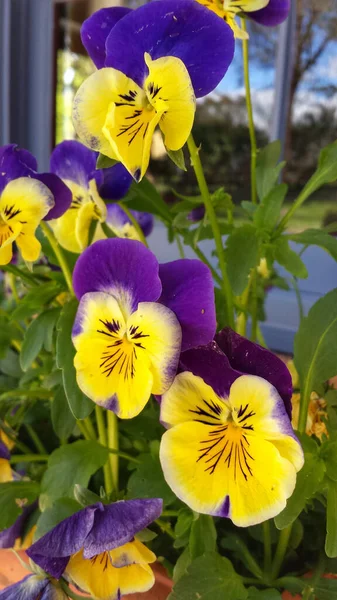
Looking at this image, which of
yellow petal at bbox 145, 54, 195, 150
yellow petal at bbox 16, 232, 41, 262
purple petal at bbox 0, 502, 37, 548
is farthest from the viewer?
purple petal at bbox 0, 502, 37, 548

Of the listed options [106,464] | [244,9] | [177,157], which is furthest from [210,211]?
[106,464]

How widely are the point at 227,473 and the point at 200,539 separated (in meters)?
0.10

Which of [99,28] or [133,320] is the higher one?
[99,28]

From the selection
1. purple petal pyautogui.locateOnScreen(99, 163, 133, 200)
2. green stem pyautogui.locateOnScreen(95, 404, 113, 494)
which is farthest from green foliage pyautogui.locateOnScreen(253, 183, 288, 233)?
green stem pyautogui.locateOnScreen(95, 404, 113, 494)

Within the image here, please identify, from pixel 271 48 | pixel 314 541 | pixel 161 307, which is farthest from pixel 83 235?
pixel 271 48

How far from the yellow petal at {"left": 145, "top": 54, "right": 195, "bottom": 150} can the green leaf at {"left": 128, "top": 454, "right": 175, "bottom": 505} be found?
0.85 ft

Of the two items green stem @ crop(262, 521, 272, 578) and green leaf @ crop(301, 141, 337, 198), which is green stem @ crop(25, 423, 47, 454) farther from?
green leaf @ crop(301, 141, 337, 198)

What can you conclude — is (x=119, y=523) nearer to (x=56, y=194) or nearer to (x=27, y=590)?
(x=27, y=590)

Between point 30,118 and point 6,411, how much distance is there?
109cm

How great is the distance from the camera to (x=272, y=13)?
438 mm

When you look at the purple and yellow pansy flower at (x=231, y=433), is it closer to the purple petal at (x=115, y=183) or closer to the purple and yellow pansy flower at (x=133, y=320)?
the purple and yellow pansy flower at (x=133, y=320)

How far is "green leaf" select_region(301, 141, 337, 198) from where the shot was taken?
0.47 meters

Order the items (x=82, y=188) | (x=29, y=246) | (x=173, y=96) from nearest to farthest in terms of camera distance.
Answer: (x=173, y=96) < (x=29, y=246) < (x=82, y=188)

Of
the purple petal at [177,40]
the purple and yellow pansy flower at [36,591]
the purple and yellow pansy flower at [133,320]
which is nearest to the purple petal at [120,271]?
the purple and yellow pansy flower at [133,320]
